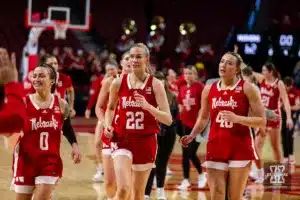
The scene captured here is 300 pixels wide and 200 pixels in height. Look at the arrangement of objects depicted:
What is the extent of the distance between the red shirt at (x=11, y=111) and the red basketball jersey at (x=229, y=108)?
140 inches

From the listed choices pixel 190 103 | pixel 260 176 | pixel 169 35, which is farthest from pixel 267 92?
pixel 169 35

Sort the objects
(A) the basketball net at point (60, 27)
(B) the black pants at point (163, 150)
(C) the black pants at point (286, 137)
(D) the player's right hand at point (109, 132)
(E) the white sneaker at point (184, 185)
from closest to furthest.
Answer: (D) the player's right hand at point (109, 132)
(B) the black pants at point (163, 150)
(E) the white sneaker at point (184, 185)
(C) the black pants at point (286, 137)
(A) the basketball net at point (60, 27)

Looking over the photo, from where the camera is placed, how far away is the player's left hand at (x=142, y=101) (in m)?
7.78

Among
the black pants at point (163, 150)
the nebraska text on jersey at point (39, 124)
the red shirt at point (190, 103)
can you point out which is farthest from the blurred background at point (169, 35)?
the nebraska text on jersey at point (39, 124)

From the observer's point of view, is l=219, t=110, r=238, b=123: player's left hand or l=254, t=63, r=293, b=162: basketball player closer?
l=219, t=110, r=238, b=123: player's left hand

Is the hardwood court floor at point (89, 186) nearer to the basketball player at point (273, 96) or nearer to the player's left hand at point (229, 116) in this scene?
the basketball player at point (273, 96)

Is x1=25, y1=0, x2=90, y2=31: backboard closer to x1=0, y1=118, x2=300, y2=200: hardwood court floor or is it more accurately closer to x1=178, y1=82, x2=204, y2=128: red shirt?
x1=0, y1=118, x2=300, y2=200: hardwood court floor

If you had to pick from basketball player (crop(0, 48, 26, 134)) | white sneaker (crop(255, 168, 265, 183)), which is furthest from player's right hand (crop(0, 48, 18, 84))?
white sneaker (crop(255, 168, 265, 183))

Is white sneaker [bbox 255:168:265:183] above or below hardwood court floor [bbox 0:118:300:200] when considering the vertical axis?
above

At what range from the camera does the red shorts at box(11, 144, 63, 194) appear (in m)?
7.26

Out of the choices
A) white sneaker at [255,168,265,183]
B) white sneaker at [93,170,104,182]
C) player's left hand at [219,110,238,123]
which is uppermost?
player's left hand at [219,110,238,123]

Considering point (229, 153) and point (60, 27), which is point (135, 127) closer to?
point (229, 153)

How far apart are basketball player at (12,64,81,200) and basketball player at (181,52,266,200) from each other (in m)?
1.72

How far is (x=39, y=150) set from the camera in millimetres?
7324
